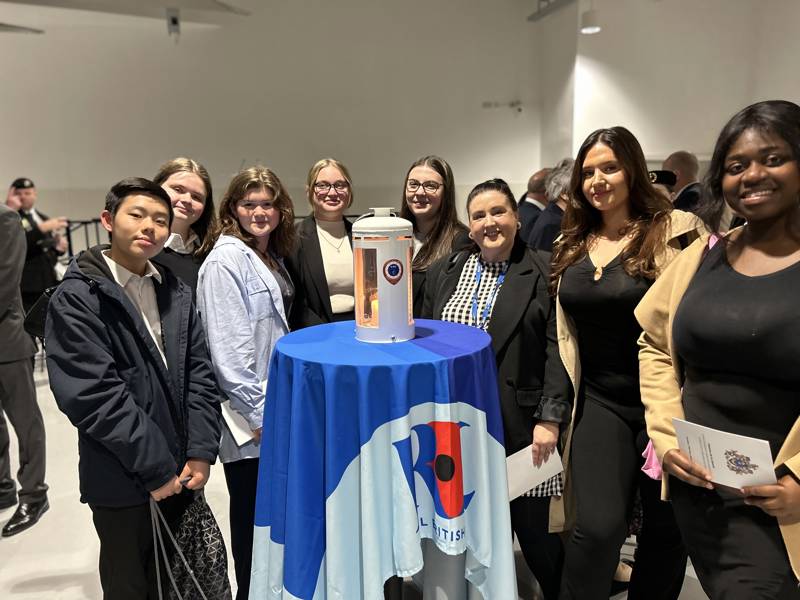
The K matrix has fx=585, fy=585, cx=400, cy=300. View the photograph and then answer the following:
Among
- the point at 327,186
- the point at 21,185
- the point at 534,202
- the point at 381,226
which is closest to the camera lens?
the point at 381,226

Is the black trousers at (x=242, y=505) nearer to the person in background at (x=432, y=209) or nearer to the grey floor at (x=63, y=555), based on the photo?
the grey floor at (x=63, y=555)

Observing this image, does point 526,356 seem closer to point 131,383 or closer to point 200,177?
point 131,383

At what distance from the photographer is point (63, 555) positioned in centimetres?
269

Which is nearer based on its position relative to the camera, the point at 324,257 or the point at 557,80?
the point at 324,257

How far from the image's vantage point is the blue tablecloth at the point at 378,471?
4.43 ft

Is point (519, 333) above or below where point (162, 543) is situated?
above

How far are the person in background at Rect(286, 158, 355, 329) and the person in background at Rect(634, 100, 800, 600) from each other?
4.49 ft

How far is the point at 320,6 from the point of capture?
7727mm

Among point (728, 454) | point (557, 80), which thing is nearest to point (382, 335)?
point (728, 454)

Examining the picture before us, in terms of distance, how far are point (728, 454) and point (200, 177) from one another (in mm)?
2090

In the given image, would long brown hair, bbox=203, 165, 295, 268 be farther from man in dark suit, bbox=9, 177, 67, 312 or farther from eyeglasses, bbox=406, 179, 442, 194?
man in dark suit, bbox=9, 177, 67, 312

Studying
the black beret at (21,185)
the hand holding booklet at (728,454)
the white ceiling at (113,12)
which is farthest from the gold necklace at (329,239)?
the white ceiling at (113,12)

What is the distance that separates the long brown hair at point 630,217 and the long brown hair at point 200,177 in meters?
1.43

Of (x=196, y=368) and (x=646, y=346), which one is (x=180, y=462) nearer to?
(x=196, y=368)
